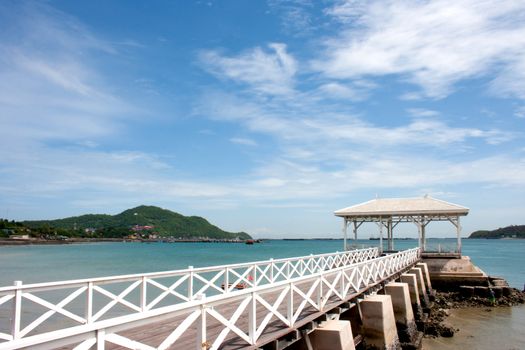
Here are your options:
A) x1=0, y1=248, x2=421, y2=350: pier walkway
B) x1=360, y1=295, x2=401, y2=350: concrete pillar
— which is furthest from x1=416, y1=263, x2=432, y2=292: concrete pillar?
x1=360, y1=295, x2=401, y2=350: concrete pillar

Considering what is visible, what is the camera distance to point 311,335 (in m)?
8.77

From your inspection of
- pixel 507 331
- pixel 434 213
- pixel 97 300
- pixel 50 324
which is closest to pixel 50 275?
pixel 97 300

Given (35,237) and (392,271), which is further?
(35,237)

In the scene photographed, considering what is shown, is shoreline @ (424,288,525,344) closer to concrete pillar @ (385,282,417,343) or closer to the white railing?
concrete pillar @ (385,282,417,343)

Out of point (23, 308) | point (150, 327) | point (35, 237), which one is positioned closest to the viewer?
point (150, 327)

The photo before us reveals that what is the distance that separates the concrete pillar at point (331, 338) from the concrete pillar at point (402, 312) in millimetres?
6885

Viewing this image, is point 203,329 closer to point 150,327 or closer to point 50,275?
point 150,327

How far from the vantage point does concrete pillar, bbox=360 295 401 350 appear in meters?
11.6

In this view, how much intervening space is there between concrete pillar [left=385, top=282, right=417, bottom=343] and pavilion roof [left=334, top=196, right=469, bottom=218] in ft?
41.9

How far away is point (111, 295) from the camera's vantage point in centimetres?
865

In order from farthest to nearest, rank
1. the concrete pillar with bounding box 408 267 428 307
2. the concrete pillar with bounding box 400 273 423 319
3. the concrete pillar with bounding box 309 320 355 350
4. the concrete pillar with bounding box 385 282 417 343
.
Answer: the concrete pillar with bounding box 408 267 428 307 < the concrete pillar with bounding box 400 273 423 319 < the concrete pillar with bounding box 385 282 417 343 < the concrete pillar with bounding box 309 320 355 350

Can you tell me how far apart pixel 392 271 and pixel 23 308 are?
16.5 metres

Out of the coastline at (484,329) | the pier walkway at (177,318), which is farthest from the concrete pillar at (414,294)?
the pier walkway at (177,318)

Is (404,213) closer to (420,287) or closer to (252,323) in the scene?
(420,287)
